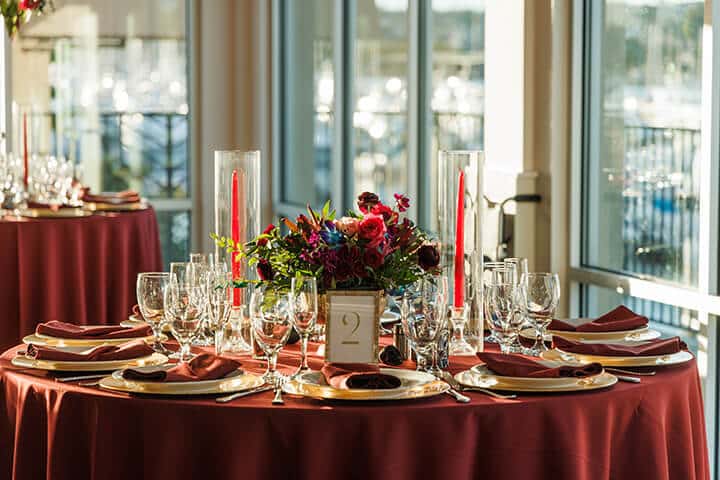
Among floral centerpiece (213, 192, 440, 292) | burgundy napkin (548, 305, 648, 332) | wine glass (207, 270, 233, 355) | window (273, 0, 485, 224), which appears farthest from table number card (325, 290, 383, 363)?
window (273, 0, 485, 224)

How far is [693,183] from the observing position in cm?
362

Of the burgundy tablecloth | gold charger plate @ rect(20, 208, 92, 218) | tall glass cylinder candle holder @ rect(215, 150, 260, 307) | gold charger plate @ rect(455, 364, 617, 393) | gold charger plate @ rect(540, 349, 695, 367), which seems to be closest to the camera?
gold charger plate @ rect(455, 364, 617, 393)

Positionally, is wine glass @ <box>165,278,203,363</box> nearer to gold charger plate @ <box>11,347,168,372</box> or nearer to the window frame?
gold charger plate @ <box>11,347,168,372</box>

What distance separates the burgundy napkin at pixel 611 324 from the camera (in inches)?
104

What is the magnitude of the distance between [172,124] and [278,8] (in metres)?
1.08

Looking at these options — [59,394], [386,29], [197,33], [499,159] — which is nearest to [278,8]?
[197,33]

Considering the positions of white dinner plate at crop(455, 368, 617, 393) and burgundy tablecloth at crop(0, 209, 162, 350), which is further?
burgundy tablecloth at crop(0, 209, 162, 350)

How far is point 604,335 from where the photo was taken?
2.60 metres

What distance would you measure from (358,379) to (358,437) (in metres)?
0.14

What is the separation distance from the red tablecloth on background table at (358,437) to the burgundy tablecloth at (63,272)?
2199mm

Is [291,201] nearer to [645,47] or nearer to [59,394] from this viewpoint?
[645,47]

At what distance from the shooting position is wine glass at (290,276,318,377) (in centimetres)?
219

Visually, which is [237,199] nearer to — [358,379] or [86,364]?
[86,364]

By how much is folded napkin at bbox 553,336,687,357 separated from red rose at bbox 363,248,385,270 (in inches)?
19.3
